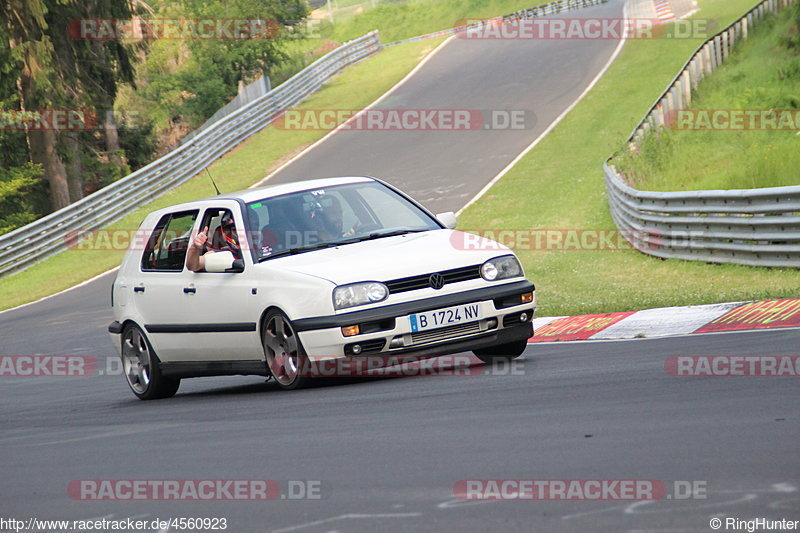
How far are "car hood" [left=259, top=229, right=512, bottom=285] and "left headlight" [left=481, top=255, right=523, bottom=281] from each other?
5 centimetres

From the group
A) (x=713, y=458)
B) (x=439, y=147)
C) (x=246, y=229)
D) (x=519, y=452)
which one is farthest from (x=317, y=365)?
(x=439, y=147)

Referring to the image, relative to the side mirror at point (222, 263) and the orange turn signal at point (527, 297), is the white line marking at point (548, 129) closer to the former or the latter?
the side mirror at point (222, 263)

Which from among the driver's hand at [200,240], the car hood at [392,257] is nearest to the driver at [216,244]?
the driver's hand at [200,240]

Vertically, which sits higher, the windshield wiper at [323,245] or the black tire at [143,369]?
the windshield wiper at [323,245]

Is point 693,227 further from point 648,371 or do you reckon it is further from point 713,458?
point 713,458

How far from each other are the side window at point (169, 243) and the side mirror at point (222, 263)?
0.75 meters

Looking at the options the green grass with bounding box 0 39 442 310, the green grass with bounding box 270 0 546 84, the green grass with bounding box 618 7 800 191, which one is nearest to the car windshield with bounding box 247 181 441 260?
the green grass with bounding box 618 7 800 191

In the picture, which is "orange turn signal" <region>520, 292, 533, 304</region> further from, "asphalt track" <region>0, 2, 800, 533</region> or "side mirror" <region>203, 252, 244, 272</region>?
"side mirror" <region>203, 252, 244, 272</region>

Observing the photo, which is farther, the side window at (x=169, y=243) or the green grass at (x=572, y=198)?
the green grass at (x=572, y=198)

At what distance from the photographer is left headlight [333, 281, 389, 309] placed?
872 cm

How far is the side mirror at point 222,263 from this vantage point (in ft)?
31.1

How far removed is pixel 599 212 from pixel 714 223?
7791 mm

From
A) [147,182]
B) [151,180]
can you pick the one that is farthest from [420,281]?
[151,180]

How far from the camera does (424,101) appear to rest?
1515 inches
